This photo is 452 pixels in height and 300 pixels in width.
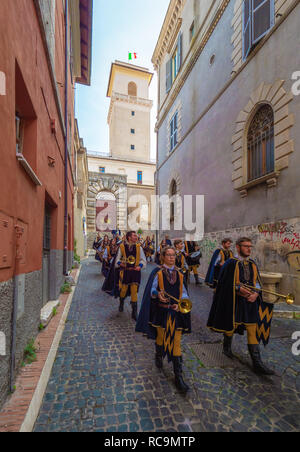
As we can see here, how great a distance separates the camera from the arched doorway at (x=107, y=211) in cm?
3288

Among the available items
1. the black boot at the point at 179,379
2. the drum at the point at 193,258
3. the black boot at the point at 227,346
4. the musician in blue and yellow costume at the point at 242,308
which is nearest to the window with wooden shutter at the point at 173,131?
the drum at the point at 193,258

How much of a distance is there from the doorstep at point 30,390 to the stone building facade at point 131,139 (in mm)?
32634

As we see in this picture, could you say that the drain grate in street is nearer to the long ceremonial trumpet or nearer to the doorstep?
the long ceremonial trumpet

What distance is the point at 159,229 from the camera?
20.0 m

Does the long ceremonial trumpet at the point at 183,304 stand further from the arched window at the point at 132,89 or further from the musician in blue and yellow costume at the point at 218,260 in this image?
the arched window at the point at 132,89

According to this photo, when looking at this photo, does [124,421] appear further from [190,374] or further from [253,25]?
[253,25]

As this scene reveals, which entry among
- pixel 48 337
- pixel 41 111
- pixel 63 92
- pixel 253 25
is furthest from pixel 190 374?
pixel 253 25

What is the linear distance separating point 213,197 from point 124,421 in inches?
395

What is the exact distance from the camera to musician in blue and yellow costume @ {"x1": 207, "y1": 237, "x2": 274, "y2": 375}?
339cm

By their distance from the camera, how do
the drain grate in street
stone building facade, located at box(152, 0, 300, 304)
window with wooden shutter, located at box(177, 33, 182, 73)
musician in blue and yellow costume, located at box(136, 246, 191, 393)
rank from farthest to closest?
window with wooden shutter, located at box(177, 33, 182, 73) < stone building facade, located at box(152, 0, 300, 304) < the drain grate in street < musician in blue and yellow costume, located at box(136, 246, 191, 393)

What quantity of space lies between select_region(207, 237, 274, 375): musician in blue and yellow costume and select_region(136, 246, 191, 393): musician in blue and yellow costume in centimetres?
82

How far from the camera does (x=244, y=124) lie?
8906mm

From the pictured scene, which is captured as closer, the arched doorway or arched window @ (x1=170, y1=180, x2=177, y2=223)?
arched window @ (x1=170, y1=180, x2=177, y2=223)

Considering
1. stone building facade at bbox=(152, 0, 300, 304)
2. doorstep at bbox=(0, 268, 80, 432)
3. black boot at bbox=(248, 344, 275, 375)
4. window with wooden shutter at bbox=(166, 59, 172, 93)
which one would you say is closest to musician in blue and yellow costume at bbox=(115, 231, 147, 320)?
doorstep at bbox=(0, 268, 80, 432)
